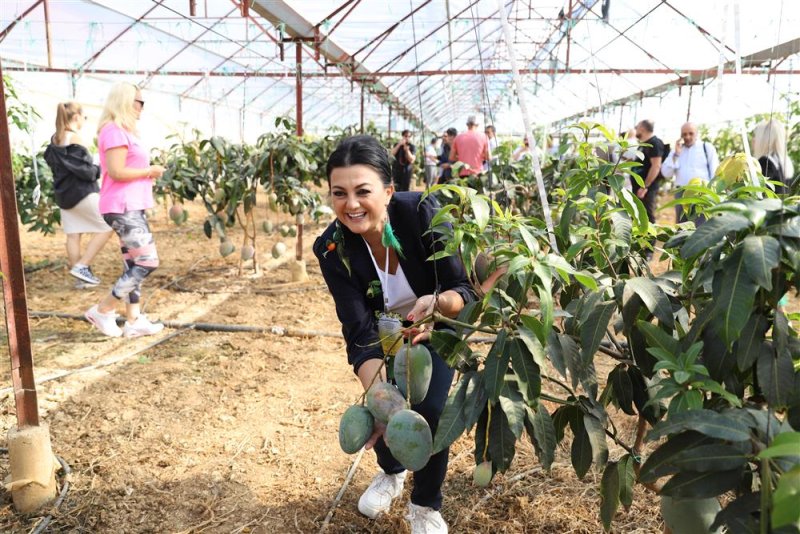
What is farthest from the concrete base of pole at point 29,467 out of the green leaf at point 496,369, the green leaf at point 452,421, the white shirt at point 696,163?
the white shirt at point 696,163

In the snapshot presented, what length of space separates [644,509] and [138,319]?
2.76m

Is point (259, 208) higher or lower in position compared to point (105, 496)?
higher

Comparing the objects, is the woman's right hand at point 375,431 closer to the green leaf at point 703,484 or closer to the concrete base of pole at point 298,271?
the green leaf at point 703,484

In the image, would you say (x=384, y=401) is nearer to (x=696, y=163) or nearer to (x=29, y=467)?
(x=29, y=467)

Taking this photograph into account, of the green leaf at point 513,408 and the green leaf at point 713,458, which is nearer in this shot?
the green leaf at point 713,458

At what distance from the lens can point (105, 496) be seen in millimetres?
1951

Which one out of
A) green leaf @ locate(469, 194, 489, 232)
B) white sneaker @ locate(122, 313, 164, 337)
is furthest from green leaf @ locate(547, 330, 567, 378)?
white sneaker @ locate(122, 313, 164, 337)

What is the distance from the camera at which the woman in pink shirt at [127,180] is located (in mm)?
3000

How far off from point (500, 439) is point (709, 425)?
0.40 metres

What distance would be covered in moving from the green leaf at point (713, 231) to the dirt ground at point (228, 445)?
1005 millimetres

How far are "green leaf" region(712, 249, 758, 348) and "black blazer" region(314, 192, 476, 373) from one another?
0.78m

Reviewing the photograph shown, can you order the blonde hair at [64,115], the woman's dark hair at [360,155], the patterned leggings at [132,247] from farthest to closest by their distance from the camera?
the blonde hair at [64,115], the patterned leggings at [132,247], the woman's dark hair at [360,155]

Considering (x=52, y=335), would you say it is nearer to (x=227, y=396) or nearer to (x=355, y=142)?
(x=227, y=396)

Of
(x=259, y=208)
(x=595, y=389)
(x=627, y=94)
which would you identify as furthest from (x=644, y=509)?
(x=627, y=94)
